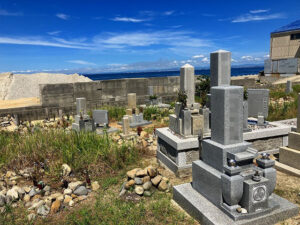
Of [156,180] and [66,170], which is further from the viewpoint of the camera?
[66,170]

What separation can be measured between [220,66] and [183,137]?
7.99 ft

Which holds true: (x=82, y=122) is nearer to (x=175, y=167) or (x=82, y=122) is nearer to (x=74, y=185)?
(x=74, y=185)

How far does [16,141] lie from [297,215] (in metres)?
7.50

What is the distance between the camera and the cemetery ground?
14.2 feet

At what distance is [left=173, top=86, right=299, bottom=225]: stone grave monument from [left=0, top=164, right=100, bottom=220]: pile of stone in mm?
2322

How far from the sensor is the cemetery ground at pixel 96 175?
432cm

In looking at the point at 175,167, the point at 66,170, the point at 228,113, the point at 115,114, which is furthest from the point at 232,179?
the point at 115,114

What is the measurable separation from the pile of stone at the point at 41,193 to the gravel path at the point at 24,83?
96.1ft

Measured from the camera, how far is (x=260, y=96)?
8.41m

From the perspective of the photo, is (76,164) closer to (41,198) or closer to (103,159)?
(103,159)

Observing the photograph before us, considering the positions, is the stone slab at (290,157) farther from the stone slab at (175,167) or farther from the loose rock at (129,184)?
the loose rock at (129,184)

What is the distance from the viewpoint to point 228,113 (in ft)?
13.2

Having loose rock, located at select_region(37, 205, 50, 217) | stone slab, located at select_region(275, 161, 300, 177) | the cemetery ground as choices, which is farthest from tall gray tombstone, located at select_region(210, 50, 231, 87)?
loose rock, located at select_region(37, 205, 50, 217)

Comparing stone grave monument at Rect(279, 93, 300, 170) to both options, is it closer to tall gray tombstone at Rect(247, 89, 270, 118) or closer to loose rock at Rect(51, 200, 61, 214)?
tall gray tombstone at Rect(247, 89, 270, 118)
